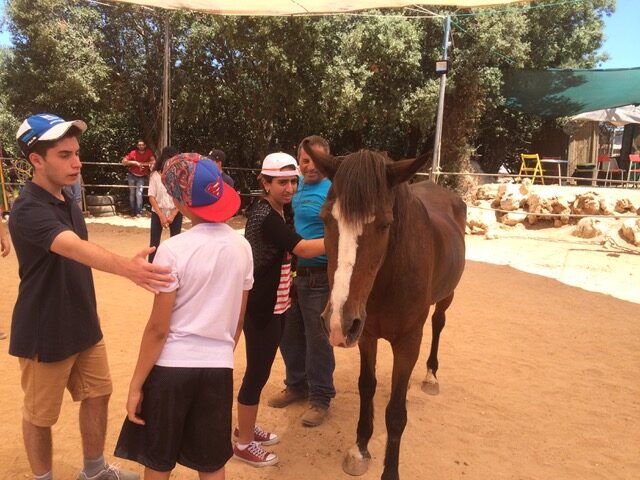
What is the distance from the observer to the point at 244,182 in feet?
50.6

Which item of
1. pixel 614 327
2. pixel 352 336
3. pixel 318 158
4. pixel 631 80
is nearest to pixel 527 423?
pixel 352 336

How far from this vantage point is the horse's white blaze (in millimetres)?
1944

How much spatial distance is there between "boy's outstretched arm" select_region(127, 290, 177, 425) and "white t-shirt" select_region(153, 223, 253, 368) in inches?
1.4

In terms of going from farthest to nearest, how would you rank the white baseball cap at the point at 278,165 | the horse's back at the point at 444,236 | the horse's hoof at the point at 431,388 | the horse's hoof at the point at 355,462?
the horse's hoof at the point at 431,388 → the horse's back at the point at 444,236 → the horse's hoof at the point at 355,462 → the white baseball cap at the point at 278,165

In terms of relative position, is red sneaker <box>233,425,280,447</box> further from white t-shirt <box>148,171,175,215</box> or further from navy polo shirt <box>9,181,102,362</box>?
white t-shirt <box>148,171,175,215</box>

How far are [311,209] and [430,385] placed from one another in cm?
200

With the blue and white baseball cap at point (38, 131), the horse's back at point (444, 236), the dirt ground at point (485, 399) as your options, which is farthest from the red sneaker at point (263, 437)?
the blue and white baseball cap at point (38, 131)

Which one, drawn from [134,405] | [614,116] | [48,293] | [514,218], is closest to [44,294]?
[48,293]

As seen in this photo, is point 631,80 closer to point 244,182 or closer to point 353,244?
point 244,182

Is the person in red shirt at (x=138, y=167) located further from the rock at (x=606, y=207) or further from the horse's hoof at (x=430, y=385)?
the rock at (x=606, y=207)

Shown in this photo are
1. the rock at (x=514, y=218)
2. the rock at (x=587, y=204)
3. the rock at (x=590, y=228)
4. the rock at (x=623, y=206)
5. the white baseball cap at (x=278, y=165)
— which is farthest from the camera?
the rock at (x=514, y=218)

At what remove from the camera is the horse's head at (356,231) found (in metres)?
1.97

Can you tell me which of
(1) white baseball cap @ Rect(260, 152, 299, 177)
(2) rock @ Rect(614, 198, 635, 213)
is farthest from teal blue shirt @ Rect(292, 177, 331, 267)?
(2) rock @ Rect(614, 198, 635, 213)

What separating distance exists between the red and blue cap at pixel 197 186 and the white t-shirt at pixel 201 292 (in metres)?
0.07
